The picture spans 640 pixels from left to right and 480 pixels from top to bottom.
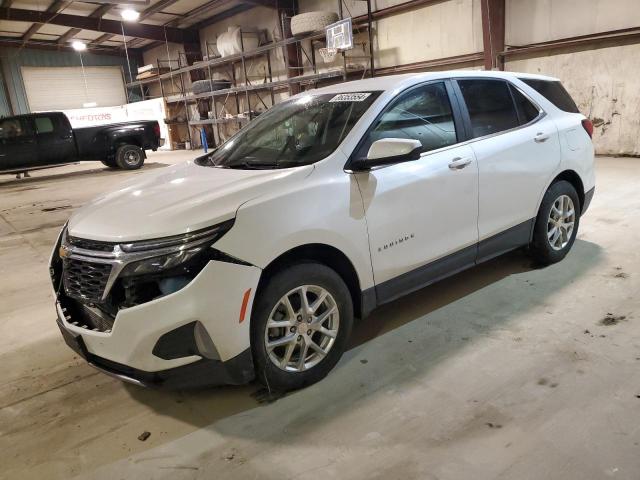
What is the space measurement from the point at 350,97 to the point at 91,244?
173 centimetres

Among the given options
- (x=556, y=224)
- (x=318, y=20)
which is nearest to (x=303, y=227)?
(x=556, y=224)

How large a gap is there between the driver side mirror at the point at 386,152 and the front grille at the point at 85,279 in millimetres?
1327

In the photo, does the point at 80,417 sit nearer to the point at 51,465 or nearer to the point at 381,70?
the point at 51,465

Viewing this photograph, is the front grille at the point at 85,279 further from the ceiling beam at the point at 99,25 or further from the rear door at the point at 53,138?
the ceiling beam at the point at 99,25

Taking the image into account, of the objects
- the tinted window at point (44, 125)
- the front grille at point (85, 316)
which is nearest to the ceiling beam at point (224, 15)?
the tinted window at point (44, 125)

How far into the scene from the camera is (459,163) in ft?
9.63

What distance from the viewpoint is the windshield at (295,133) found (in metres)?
2.71

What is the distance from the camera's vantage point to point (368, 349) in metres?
2.81

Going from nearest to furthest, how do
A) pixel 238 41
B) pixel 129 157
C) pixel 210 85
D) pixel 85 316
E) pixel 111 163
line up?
pixel 85 316
pixel 129 157
pixel 111 163
pixel 238 41
pixel 210 85

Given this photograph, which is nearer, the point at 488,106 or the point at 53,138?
the point at 488,106

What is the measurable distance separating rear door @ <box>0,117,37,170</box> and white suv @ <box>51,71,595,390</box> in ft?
37.8

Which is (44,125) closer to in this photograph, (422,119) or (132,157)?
(132,157)

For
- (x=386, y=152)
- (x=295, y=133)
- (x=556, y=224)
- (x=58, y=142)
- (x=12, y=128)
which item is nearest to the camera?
(x=386, y=152)

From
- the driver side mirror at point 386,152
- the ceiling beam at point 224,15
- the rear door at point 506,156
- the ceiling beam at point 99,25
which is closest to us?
the driver side mirror at point 386,152
